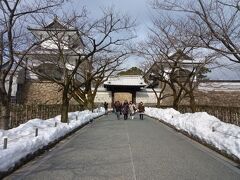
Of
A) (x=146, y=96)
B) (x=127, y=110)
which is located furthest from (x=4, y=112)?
(x=146, y=96)

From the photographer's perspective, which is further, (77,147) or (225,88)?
(225,88)

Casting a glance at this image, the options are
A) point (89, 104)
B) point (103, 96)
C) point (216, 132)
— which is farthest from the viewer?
point (103, 96)

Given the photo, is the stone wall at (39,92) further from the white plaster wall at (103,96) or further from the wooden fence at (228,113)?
the wooden fence at (228,113)

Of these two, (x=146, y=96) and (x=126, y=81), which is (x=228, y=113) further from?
(x=146, y=96)

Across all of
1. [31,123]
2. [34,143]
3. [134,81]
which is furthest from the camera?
[134,81]

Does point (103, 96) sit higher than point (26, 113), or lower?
higher

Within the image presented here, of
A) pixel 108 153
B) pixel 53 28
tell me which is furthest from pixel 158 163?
pixel 53 28

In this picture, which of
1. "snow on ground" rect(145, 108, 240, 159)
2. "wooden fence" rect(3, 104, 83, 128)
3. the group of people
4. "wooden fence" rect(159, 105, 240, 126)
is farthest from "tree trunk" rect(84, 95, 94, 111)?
"snow on ground" rect(145, 108, 240, 159)

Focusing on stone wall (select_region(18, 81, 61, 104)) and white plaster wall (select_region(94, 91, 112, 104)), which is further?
white plaster wall (select_region(94, 91, 112, 104))

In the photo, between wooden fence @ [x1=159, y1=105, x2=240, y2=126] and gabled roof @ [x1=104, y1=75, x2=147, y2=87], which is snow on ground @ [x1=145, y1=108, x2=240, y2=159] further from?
gabled roof @ [x1=104, y1=75, x2=147, y2=87]

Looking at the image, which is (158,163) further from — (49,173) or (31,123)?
(31,123)

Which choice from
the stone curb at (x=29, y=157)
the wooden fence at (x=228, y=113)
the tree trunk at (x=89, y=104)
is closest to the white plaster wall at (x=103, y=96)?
the tree trunk at (x=89, y=104)

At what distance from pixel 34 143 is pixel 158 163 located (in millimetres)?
3707

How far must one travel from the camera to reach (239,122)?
1794cm
